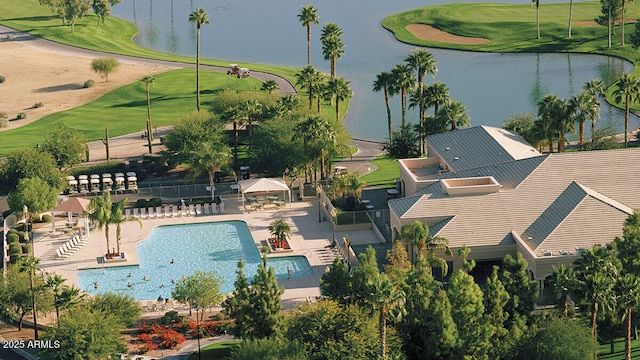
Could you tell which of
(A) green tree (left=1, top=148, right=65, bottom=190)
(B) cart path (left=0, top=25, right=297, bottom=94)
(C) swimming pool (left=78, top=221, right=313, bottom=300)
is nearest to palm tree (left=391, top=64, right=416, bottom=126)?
(C) swimming pool (left=78, top=221, right=313, bottom=300)

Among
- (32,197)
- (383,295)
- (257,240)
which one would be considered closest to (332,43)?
(257,240)

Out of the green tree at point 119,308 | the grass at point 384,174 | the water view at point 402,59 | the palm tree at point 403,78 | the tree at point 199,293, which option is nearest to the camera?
the green tree at point 119,308

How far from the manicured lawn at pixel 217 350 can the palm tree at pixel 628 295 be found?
23.7 metres

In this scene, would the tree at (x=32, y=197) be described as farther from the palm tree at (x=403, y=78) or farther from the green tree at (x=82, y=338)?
the palm tree at (x=403, y=78)

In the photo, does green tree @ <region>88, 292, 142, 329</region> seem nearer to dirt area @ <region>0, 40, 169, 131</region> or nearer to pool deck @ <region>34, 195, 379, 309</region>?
pool deck @ <region>34, 195, 379, 309</region>

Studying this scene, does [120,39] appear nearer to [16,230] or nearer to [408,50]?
[408,50]

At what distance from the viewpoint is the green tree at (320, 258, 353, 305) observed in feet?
229

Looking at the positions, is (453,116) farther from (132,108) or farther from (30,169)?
(132,108)

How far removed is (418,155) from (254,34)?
94624 mm

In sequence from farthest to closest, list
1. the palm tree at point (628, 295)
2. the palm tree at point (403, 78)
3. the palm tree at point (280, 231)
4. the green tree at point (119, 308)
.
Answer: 1. the palm tree at point (403, 78)
2. the palm tree at point (280, 231)
3. the green tree at point (119, 308)
4. the palm tree at point (628, 295)

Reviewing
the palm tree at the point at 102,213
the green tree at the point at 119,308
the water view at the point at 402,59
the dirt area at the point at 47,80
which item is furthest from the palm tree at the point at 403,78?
the dirt area at the point at 47,80

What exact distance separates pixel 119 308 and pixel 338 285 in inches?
551

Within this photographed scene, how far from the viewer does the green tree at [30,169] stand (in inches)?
3888

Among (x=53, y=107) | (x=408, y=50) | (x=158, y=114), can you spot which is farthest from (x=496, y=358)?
(x=408, y=50)
